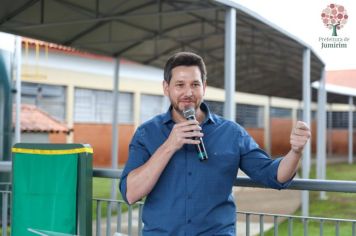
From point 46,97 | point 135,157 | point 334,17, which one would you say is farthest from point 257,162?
point 46,97

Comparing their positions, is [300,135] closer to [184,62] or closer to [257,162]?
[257,162]

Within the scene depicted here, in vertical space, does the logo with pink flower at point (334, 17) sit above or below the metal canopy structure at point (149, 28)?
above

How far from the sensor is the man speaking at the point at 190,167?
2.11 metres

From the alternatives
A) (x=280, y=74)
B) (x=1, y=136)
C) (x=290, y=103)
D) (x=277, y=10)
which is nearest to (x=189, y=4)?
(x=277, y=10)

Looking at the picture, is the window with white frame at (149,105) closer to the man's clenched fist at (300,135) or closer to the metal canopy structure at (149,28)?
the metal canopy structure at (149,28)

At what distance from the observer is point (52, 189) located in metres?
3.04

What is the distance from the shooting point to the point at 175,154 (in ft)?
6.98

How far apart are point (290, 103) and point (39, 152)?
31626mm

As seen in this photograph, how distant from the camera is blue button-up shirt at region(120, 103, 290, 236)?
2113 millimetres

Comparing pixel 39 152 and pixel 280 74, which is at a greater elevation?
pixel 280 74

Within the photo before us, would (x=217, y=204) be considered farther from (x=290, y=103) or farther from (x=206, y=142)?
(x=290, y=103)

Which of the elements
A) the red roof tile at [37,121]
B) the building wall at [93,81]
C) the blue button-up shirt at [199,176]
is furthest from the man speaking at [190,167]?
the building wall at [93,81]

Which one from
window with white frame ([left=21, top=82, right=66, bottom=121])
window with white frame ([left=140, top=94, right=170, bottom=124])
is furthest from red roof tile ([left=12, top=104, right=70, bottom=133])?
window with white frame ([left=140, top=94, right=170, bottom=124])

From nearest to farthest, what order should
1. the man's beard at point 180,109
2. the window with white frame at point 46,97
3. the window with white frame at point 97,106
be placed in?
the man's beard at point 180,109
the window with white frame at point 46,97
the window with white frame at point 97,106
